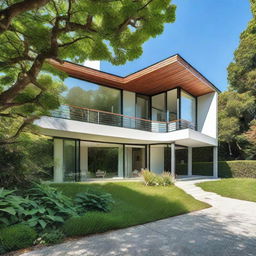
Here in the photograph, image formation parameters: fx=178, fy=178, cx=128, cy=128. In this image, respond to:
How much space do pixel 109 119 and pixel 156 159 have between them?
549cm

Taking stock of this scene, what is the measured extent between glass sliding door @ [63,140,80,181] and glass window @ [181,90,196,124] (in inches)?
305

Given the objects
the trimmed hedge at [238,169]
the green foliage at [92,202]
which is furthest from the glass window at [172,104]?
the green foliage at [92,202]

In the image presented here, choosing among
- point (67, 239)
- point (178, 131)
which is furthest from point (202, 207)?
point (178, 131)

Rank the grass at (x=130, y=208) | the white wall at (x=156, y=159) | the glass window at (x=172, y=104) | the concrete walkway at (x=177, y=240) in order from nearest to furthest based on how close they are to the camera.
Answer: the concrete walkway at (x=177, y=240)
the grass at (x=130, y=208)
the glass window at (x=172, y=104)
the white wall at (x=156, y=159)

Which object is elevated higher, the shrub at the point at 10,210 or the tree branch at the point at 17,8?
the tree branch at the point at 17,8

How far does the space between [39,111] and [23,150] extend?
1.35 meters

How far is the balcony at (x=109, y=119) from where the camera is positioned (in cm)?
968

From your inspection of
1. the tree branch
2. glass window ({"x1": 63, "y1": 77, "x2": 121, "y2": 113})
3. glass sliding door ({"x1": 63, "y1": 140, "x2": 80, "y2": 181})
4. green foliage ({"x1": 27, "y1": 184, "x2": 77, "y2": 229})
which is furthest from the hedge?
the tree branch

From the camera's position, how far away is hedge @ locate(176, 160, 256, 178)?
1380 cm

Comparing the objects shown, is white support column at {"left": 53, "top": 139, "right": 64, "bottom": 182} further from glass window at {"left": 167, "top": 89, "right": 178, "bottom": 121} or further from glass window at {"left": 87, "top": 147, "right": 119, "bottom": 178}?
glass window at {"left": 167, "top": 89, "right": 178, "bottom": 121}

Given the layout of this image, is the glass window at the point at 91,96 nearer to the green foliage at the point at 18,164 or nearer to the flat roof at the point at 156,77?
the flat roof at the point at 156,77

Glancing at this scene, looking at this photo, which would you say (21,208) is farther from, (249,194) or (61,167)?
(249,194)

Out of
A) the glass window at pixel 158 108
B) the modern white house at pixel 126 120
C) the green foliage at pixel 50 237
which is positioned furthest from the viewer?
the glass window at pixel 158 108

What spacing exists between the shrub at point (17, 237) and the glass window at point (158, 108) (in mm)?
11987
